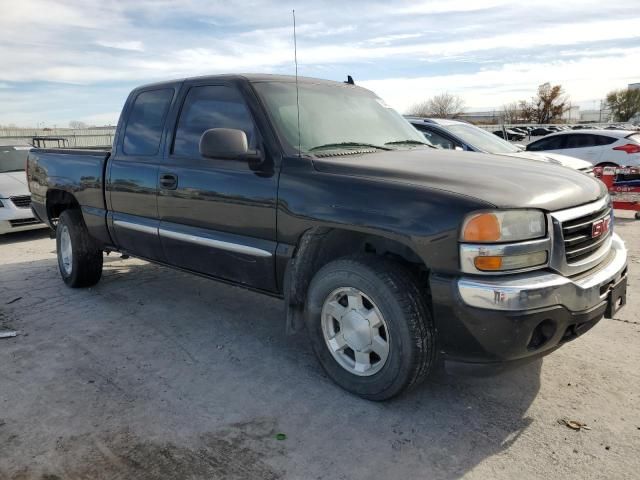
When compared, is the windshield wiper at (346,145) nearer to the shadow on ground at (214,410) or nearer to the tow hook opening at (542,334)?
the shadow on ground at (214,410)

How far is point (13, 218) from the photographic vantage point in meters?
8.17

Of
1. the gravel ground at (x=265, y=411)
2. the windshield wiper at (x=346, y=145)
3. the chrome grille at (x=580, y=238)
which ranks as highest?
the windshield wiper at (x=346, y=145)

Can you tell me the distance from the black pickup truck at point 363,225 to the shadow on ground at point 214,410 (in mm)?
304

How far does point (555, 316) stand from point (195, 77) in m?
3.17

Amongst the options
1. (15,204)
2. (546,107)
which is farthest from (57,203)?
(546,107)

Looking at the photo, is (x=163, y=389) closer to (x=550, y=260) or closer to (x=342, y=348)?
(x=342, y=348)

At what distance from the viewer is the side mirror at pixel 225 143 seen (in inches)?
134

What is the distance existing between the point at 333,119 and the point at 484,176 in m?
1.30

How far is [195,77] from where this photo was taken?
170 inches

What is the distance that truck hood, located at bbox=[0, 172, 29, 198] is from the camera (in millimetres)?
8396

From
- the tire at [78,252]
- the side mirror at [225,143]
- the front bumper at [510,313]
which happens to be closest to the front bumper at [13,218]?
the tire at [78,252]

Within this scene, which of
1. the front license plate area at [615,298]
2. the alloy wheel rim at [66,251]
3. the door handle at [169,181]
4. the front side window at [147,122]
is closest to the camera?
the front license plate area at [615,298]

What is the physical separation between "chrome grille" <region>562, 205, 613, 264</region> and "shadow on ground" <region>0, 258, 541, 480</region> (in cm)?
85

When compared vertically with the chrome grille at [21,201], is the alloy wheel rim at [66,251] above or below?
below
